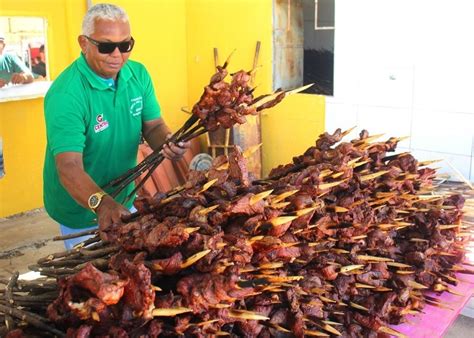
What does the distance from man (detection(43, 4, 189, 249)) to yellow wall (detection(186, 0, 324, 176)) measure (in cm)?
365

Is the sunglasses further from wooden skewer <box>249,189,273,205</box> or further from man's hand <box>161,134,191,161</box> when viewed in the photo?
wooden skewer <box>249,189,273,205</box>

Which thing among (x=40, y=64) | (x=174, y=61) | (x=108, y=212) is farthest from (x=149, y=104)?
(x=174, y=61)

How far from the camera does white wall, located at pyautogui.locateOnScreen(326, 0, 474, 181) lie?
5.48 meters

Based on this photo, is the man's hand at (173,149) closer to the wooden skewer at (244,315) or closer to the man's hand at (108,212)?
the man's hand at (108,212)

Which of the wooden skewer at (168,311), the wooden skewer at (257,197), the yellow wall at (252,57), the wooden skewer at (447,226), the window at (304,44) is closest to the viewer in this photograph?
the wooden skewer at (168,311)

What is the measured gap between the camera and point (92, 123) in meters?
3.36

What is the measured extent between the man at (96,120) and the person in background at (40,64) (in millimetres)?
3704

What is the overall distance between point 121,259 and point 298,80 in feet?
22.1

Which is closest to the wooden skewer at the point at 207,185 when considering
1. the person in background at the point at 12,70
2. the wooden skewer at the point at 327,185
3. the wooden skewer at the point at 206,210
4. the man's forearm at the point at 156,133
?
the wooden skewer at the point at 206,210

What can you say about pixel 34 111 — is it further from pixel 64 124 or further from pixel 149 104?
pixel 64 124

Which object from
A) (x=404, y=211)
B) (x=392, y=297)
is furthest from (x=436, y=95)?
(x=392, y=297)

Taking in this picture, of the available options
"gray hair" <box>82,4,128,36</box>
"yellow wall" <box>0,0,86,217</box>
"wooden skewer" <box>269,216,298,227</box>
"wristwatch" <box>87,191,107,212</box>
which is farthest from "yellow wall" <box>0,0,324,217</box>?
"wooden skewer" <box>269,216,298,227</box>

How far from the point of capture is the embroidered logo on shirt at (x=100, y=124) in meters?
3.40

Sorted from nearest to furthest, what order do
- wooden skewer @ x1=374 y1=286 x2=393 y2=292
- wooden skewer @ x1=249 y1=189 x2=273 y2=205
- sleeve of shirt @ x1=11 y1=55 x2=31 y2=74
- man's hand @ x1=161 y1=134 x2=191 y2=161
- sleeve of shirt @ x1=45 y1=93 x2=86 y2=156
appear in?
wooden skewer @ x1=249 y1=189 x2=273 y2=205 → wooden skewer @ x1=374 y1=286 x2=393 y2=292 → man's hand @ x1=161 y1=134 x2=191 y2=161 → sleeve of shirt @ x1=45 y1=93 x2=86 y2=156 → sleeve of shirt @ x1=11 y1=55 x2=31 y2=74
